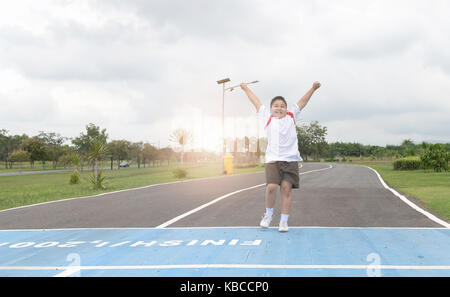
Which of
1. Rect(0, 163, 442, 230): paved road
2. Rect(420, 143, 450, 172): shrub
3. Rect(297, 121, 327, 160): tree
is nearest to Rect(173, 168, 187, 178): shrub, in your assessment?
Rect(0, 163, 442, 230): paved road

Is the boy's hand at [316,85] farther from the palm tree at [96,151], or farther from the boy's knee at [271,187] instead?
the palm tree at [96,151]

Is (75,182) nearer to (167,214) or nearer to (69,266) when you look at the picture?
(167,214)

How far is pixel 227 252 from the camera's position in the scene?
416 cm

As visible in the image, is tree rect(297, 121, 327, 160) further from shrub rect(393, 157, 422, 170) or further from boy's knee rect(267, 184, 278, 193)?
boy's knee rect(267, 184, 278, 193)

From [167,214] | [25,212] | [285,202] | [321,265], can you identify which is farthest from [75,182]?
[321,265]

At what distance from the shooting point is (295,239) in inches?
190

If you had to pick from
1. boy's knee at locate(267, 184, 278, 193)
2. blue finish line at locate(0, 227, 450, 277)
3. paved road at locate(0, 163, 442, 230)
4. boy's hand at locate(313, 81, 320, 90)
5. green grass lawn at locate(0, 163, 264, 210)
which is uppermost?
boy's hand at locate(313, 81, 320, 90)

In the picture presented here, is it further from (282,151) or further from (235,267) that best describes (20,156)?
(235,267)

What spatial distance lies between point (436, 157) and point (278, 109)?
88.8 ft

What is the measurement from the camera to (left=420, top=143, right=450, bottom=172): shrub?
27.6 meters

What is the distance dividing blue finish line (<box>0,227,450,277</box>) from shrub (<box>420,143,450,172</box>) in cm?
2555

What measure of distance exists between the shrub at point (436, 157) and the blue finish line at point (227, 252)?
25.6 m

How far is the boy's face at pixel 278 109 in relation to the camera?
5.43 m

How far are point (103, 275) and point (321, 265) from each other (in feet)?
6.83
